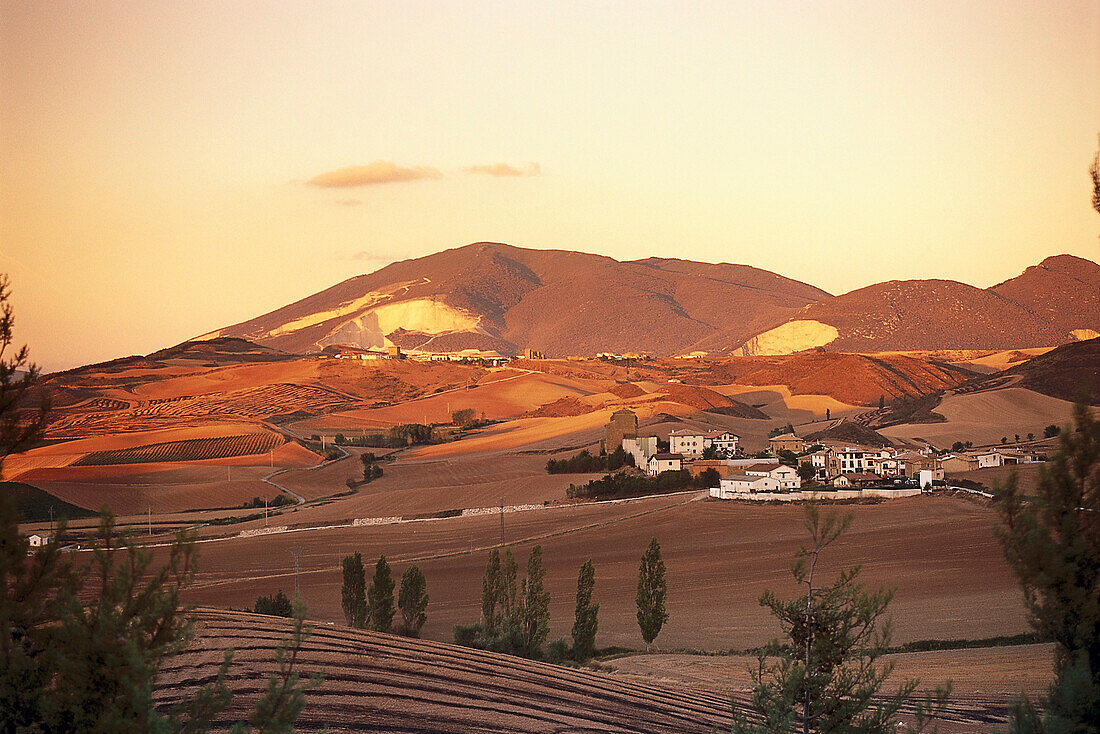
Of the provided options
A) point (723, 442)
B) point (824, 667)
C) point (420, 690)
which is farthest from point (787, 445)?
point (824, 667)

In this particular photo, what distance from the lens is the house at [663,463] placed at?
58531 mm

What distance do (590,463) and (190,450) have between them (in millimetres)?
30899

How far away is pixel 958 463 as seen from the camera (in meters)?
54.5

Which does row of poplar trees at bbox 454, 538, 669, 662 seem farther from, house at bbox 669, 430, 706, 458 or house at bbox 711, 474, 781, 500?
house at bbox 669, 430, 706, 458

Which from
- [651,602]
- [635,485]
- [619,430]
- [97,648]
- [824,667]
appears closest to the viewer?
[97,648]

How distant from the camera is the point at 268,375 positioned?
12181 cm

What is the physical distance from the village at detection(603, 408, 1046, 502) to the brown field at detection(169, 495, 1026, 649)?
6.63 feet

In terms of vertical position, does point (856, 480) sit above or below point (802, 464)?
below

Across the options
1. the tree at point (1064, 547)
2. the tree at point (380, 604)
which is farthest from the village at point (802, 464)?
the tree at point (1064, 547)

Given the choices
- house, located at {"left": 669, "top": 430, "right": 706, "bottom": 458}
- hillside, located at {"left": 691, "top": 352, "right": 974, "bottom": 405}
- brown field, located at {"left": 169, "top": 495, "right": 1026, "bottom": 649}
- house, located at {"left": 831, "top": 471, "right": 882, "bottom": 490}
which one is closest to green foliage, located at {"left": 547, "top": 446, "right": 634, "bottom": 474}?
house, located at {"left": 669, "top": 430, "right": 706, "bottom": 458}

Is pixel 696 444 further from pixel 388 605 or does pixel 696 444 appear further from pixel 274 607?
pixel 274 607

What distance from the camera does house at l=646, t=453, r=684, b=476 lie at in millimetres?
58531

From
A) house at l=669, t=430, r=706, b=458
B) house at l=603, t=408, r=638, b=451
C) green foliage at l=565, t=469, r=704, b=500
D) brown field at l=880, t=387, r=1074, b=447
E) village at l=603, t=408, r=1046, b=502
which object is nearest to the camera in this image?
village at l=603, t=408, r=1046, b=502

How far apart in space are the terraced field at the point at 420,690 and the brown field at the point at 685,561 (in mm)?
11474
